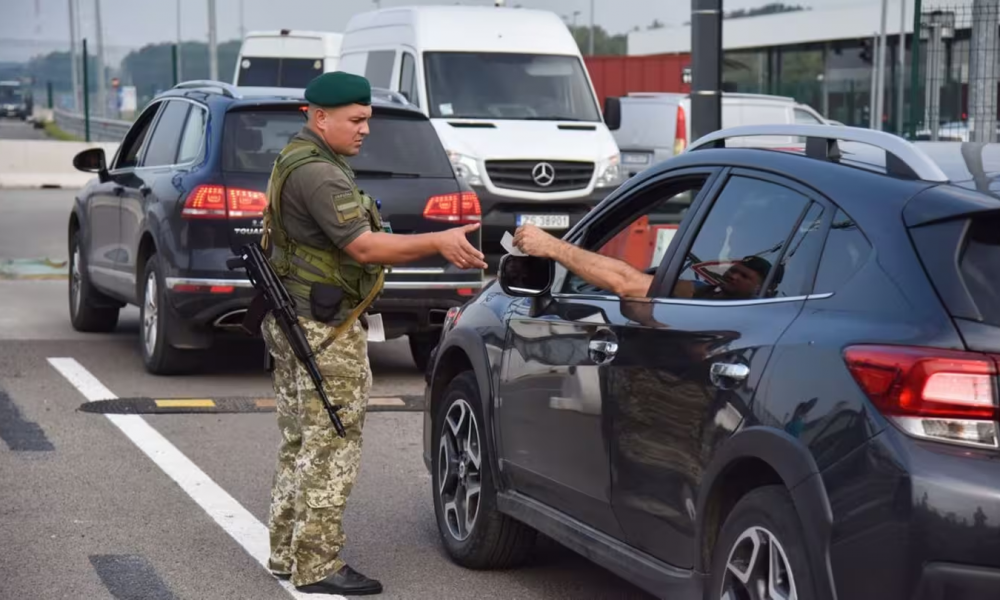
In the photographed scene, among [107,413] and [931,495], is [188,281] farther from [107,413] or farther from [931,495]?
[931,495]

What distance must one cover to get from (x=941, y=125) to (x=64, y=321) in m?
9.34

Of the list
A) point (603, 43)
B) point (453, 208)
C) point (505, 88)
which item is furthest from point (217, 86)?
point (603, 43)

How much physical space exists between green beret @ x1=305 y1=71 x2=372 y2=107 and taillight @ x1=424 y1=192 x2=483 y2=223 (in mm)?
4528

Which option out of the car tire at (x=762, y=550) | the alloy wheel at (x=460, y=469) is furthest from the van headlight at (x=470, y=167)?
the car tire at (x=762, y=550)

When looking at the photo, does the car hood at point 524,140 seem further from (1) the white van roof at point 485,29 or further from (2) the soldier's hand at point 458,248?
(2) the soldier's hand at point 458,248

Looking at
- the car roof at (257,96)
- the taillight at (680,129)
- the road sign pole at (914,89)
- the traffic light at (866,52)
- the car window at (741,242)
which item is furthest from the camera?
the traffic light at (866,52)

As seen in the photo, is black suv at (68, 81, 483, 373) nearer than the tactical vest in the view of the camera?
No

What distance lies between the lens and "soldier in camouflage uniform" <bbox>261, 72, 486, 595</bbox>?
19.0ft

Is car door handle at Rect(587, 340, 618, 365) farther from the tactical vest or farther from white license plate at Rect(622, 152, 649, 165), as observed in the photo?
white license plate at Rect(622, 152, 649, 165)

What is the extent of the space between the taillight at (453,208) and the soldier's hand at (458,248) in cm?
486

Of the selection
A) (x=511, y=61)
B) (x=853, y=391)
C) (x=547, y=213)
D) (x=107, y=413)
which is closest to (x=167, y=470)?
(x=107, y=413)

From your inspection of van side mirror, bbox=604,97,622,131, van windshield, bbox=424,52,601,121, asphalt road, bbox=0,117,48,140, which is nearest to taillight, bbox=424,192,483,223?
van windshield, bbox=424,52,601,121

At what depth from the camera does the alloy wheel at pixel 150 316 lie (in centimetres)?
1062

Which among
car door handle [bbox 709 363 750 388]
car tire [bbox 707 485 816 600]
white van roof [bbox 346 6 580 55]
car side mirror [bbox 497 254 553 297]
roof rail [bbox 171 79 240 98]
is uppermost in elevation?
white van roof [bbox 346 6 580 55]
